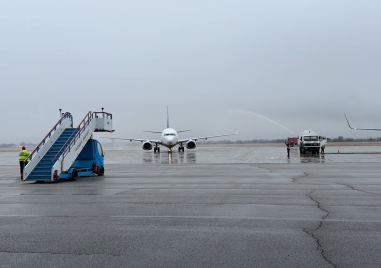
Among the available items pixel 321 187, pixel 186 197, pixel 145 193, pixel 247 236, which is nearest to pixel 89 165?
pixel 145 193

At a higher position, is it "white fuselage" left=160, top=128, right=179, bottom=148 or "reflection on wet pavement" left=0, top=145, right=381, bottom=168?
"white fuselage" left=160, top=128, right=179, bottom=148

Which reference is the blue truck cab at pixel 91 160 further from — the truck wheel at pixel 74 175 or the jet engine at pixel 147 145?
the jet engine at pixel 147 145

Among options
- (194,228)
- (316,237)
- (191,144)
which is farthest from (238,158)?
(316,237)

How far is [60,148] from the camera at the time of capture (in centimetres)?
2019

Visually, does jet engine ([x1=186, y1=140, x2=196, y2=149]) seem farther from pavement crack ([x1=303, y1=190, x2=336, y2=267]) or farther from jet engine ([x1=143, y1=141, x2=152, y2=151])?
pavement crack ([x1=303, y1=190, x2=336, y2=267])

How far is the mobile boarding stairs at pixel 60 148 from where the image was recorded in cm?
1822

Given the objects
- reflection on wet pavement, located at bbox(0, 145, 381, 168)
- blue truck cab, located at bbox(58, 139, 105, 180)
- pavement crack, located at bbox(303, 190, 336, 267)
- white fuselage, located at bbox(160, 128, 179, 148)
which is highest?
white fuselage, located at bbox(160, 128, 179, 148)

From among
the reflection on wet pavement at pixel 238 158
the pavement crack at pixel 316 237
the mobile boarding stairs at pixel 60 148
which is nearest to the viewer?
the pavement crack at pixel 316 237

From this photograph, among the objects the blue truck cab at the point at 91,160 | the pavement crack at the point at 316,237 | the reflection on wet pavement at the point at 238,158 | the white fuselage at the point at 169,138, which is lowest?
the pavement crack at the point at 316,237

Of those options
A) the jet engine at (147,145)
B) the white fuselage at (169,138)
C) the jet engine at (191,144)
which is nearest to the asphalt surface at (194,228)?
the white fuselage at (169,138)

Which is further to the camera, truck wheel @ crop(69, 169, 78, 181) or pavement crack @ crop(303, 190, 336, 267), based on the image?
truck wheel @ crop(69, 169, 78, 181)

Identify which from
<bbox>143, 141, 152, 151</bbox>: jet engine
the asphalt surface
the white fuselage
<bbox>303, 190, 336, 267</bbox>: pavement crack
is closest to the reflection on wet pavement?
A: the white fuselage

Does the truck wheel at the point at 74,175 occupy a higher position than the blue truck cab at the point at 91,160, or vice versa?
the blue truck cab at the point at 91,160

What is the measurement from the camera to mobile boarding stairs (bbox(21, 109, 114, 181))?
717 inches
